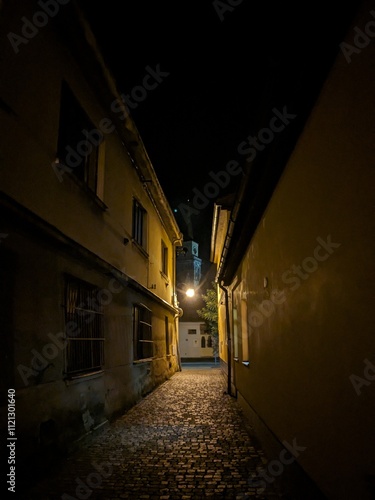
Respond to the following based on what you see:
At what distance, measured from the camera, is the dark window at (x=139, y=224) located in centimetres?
1078

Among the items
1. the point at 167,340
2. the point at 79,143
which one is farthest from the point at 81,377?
the point at 167,340

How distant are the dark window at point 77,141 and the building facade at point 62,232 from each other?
0.03m

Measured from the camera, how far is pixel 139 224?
11.4 metres

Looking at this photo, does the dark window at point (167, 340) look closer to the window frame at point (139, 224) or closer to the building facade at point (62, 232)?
the window frame at point (139, 224)

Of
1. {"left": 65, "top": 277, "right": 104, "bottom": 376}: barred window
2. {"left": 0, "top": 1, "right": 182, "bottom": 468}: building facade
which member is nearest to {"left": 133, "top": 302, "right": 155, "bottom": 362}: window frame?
{"left": 0, "top": 1, "right": 182, "bottom": 468}: building facade

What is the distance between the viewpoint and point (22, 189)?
4430 mm

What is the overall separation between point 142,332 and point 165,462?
600 cm

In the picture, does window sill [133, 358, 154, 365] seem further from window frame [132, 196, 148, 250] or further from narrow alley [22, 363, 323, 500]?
window frame [132, 196, 148, 250]

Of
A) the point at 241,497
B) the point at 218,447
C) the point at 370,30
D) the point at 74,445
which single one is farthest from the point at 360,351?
the point at 74,445

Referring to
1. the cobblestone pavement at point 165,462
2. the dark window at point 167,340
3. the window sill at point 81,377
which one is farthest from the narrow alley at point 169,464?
the dark window at point 167,340

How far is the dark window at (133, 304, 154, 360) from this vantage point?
966cm

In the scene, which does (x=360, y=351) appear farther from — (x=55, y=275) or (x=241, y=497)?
(x=55, y=275)

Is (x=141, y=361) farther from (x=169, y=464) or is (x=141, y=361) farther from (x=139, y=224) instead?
(x=169, y=464)

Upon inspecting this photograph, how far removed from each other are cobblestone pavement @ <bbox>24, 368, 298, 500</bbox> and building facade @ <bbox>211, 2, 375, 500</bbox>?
1.65ft
